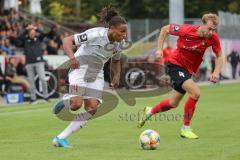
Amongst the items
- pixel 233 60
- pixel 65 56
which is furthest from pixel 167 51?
pixel 233 60

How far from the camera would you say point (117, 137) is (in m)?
13.0

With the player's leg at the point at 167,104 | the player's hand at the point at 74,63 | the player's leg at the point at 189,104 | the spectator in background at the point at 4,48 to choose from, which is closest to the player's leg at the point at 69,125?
the player's hand at the point at 74,63

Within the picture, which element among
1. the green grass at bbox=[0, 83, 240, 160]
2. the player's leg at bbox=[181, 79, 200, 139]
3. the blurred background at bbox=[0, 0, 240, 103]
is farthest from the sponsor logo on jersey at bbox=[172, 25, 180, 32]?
the blurred background at bbox=[0, 0, 240, 103]

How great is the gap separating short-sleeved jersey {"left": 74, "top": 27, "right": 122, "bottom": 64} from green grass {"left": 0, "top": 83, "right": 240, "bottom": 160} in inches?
54.6

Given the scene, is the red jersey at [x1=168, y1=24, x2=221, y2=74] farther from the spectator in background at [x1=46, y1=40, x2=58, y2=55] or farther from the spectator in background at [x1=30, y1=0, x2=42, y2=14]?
the spectator in background at [x1=30, y1=0, x2=42, y2=14]

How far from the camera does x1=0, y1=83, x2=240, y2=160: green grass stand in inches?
408

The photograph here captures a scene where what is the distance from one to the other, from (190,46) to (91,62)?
7.15ft

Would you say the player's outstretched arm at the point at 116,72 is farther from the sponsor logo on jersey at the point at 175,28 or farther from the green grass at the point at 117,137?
the sponsor logo on jersey at the point at 175,28

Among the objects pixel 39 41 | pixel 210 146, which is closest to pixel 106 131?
pixel 210 146

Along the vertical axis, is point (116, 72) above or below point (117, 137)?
above

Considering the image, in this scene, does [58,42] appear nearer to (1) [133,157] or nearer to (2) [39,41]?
(2) [39,41]

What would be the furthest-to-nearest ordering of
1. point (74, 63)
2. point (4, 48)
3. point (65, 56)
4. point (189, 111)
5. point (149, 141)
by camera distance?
point (65, 56), point (4, 48), point (189, 111), point (149, 141), point (74, 63)

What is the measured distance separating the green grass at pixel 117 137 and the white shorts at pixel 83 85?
2.56ft

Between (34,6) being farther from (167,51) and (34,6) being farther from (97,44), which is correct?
(97,44)
